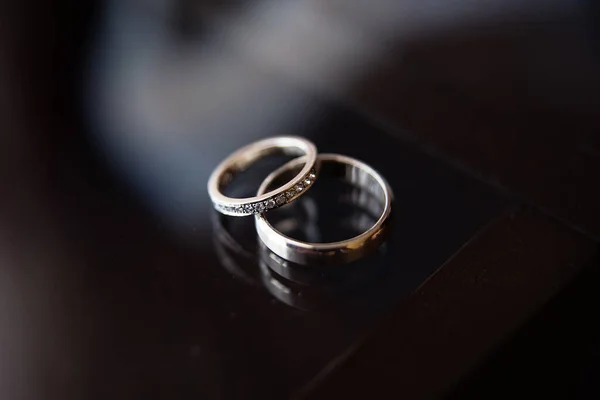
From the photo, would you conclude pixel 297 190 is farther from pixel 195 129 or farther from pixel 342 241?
pixel 195 129

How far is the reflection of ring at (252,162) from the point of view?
487mm

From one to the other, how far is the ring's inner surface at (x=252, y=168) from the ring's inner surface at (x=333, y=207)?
23 mm

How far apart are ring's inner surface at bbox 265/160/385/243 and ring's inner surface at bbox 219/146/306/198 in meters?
0.02

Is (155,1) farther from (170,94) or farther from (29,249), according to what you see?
(29,249)

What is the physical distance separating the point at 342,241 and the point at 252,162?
0.13 m

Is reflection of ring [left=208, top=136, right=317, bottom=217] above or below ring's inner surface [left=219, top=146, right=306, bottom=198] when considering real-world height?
above

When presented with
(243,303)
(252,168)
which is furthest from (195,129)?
(243,303)

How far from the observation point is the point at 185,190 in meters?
0.55

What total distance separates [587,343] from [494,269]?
8cm

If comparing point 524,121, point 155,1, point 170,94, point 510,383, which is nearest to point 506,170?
point 524,121

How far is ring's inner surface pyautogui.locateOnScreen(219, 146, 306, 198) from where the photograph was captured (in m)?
0.55

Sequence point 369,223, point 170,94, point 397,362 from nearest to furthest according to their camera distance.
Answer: point 397,362, point 369,223, point 170,94

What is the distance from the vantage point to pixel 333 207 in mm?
531

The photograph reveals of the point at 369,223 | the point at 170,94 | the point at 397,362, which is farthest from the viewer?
the point at 170,94
